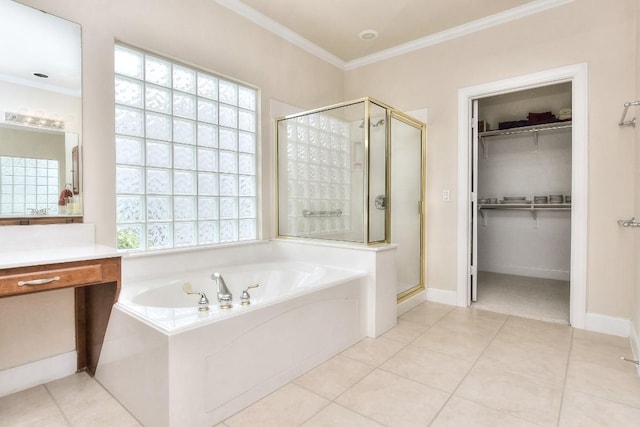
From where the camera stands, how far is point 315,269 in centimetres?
271

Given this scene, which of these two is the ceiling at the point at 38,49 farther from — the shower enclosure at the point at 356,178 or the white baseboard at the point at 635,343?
the white baseboard at the point at 635,343

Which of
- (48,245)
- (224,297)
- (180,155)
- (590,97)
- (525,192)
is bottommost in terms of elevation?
(224,297)


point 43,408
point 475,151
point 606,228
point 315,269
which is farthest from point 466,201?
point 43,408

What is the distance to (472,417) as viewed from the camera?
1.59m

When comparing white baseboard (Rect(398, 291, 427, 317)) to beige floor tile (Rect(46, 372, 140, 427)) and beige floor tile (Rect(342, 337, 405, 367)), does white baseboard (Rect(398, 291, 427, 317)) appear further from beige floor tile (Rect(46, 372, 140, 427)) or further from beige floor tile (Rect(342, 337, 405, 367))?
beige floor tile (Rect(46, 372, 140, 427))

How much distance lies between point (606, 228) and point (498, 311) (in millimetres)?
1104

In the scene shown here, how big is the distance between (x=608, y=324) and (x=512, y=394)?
1.47 meters

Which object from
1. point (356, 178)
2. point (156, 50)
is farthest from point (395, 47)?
point (156, 50)

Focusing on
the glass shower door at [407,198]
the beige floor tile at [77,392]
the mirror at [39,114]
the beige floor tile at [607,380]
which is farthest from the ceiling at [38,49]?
the beige floor tile at [607,380]

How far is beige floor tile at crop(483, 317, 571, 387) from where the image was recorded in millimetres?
2023

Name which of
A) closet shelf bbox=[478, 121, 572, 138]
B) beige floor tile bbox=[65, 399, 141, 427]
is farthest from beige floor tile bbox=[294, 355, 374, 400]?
closet shelf bbox=[478, 121, 572, 138]

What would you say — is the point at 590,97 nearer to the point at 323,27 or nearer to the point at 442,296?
the point at 442,296

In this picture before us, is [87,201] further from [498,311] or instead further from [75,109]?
[498,311]

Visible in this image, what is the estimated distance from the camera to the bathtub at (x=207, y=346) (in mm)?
1438
